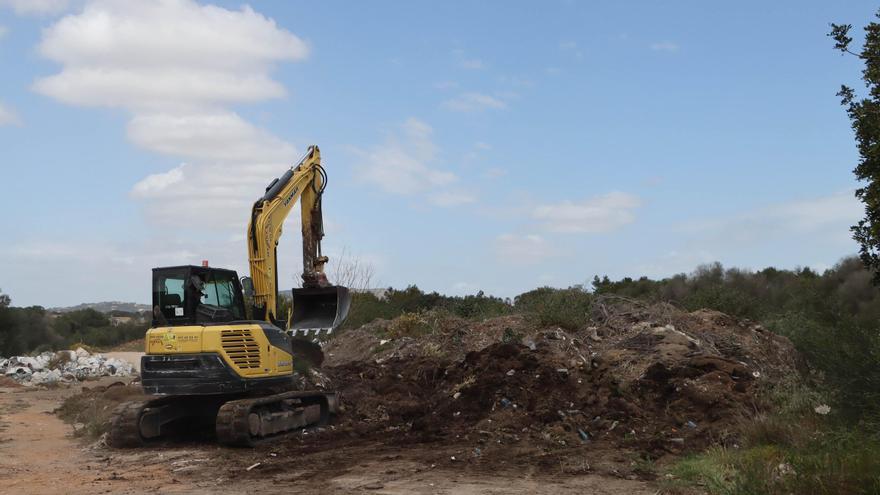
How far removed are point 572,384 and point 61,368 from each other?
22.6 m

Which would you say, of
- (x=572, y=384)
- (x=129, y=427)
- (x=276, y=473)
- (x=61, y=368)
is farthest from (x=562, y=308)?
(x=61, y=368)

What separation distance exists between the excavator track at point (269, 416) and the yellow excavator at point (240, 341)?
0.02m

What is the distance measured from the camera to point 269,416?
1245cm

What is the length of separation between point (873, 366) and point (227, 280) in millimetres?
9151

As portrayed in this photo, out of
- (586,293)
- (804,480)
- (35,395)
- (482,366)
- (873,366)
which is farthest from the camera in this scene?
(35,395)

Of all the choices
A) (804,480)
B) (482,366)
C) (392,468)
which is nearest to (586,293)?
(482,366)

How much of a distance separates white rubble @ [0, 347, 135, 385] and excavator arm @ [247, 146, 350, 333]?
17.1m

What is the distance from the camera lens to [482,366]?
15.4 meters

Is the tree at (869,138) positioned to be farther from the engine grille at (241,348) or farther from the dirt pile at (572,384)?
the engine grille at (241,348)

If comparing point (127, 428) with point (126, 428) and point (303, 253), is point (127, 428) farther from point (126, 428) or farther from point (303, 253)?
point (303, 253)

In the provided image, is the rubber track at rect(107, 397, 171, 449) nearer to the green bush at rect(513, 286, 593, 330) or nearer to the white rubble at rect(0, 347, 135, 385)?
the green bush at rect(513, 286, 593, 330)

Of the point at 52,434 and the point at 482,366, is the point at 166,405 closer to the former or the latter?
the point at 52,434

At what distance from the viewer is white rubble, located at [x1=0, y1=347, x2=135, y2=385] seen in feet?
92.6

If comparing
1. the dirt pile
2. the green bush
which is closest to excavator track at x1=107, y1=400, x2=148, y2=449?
the dirt pile
